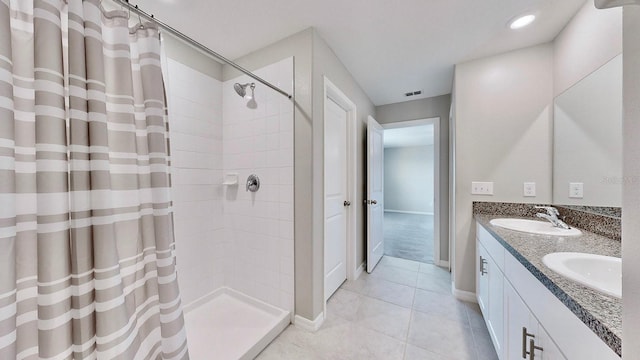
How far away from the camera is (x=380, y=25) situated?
167cm

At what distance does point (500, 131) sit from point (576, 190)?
2.31 ft

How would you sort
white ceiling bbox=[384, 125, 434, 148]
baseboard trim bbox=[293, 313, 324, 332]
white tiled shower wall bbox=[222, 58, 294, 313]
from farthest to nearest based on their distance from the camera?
1. white ceiling bbox=[384, 125, 434, 148]
2. white tiled shower wall bbox=[222, 58, 294, 313]
3. baseboard trim bbox=[293, 313, 324, 332]

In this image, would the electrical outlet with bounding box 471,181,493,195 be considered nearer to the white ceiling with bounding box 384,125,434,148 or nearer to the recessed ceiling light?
the recessed ceiling light

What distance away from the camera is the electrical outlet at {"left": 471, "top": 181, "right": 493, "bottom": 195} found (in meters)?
2.03

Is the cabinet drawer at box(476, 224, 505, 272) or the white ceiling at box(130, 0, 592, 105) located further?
the white ceiling at box(130, 0, 592, 105)

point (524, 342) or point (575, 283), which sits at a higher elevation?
point (575, 283)

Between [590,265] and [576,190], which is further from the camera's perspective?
[576,190]

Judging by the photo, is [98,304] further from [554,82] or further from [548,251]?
[554,82]

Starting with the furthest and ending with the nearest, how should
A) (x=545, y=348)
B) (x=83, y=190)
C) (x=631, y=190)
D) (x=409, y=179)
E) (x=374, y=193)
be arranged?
(x=409, y=179), (x=374, y=193), (x=545, y=348), (x=83, y=190), (x=631, y=190)

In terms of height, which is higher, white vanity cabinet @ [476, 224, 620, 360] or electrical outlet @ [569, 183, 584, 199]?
electrical outlet @ [569, 183, 584, 199]

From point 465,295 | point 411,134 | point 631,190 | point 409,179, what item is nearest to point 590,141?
point 465,295

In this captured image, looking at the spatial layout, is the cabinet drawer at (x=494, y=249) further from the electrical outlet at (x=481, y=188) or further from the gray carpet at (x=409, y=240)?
the gray carpet at (x=409, y=240)

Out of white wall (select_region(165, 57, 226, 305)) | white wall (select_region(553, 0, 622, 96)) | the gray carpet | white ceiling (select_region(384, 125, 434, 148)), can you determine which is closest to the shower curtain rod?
white wall (select_region(165, 57, 226, 305))

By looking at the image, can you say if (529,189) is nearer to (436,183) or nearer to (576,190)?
(576,190)
